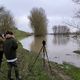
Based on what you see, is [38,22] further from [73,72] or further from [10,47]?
[10,47]

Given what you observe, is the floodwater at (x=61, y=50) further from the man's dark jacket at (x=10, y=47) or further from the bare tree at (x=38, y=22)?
the bare tree at (x=38, y=22)

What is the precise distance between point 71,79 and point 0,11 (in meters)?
47.4

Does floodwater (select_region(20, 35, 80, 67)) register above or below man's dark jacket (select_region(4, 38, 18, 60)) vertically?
below

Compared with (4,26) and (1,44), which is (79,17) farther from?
(4,26)

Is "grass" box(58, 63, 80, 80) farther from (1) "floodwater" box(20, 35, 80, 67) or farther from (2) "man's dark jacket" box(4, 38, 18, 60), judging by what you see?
(2) "man's dark jacket" box(4, 38, 18, 60)

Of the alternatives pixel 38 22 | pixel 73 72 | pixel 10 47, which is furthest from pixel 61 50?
pixel 38 22

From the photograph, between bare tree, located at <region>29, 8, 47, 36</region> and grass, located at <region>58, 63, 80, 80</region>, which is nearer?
grass, located at <region>58, 63, 80, 80</region>

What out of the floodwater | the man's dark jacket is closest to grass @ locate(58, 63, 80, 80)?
the floodwater

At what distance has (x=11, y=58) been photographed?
1098 centimetres

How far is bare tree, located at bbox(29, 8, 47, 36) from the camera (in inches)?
4432

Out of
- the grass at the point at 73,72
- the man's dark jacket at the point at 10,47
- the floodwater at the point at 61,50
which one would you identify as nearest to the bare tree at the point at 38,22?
the floodwater at the point at 61,50

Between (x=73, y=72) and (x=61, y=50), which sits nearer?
(x=73, y=72)

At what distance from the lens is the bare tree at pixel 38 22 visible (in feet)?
369

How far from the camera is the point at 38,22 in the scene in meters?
113
